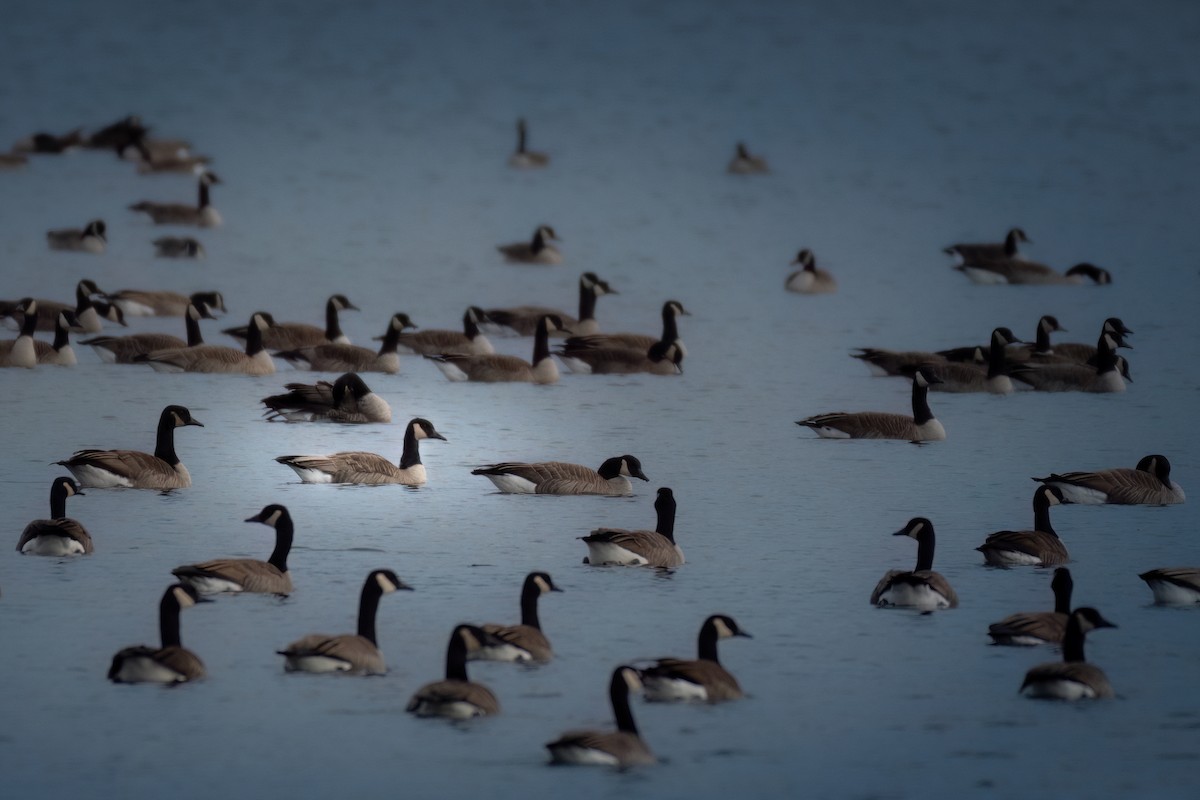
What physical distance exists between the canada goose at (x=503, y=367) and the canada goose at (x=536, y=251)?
888 cm

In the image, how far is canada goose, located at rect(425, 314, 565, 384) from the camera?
2355cm

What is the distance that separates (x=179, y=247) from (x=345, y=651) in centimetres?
2168

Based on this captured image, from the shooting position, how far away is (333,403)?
20922mm

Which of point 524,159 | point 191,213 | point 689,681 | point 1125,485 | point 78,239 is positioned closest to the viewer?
point 689,681

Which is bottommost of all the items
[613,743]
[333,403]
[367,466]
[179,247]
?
[613,743]

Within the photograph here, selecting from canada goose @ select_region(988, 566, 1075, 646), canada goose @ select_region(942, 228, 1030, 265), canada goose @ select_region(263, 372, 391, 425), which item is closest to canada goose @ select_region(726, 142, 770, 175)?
canada goose @ select_region(942, 228, 1030, 265)

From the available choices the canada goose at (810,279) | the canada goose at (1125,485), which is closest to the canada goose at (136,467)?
the canada goose at (1125,485)

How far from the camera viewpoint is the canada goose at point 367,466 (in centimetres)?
1783

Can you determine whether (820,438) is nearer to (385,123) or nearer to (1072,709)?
(1072,709)

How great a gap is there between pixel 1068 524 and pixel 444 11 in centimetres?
8053

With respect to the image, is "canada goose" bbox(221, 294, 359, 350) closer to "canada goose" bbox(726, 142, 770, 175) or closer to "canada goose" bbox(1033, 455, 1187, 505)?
"canada goose" bbox(1033, 455, 1187, 505)

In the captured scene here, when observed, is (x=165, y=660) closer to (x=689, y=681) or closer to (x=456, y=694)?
(x=456, y=694)

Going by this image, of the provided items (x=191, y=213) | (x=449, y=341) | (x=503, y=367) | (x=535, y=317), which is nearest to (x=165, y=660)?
(x=503, y=367)

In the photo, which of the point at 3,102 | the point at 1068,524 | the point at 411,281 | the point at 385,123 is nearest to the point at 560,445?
the point at 1068,524
